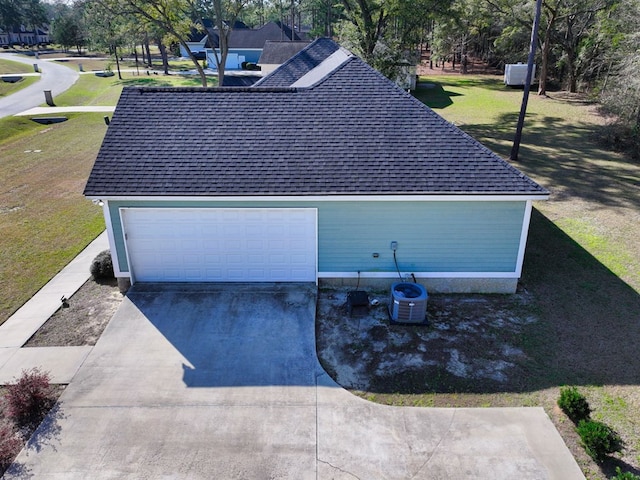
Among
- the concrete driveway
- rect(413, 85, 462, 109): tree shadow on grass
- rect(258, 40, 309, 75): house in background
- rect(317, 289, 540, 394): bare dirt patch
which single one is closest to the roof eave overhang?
rect(317, 289, 540, 394): bare dirt patch

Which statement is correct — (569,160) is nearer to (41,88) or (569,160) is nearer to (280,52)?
(280,52)

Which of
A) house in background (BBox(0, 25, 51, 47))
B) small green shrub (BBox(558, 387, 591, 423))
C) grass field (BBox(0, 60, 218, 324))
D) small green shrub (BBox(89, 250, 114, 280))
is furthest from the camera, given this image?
house in background (BBox(0, 25, 51, 47))

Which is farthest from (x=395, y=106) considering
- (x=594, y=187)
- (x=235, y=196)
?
(x=594, y=187)

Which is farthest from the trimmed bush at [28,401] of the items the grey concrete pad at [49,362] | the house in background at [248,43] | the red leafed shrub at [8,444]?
the house in background at [248,43]

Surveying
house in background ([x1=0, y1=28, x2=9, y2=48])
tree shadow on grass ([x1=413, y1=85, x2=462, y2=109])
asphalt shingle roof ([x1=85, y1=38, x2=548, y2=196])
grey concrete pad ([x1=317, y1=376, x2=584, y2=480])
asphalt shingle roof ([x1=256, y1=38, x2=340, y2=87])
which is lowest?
grey concrete pad ([x1=317, y1=376, x2=584, y2=480])

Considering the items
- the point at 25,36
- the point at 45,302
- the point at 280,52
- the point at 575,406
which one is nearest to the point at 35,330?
the point at 45,302

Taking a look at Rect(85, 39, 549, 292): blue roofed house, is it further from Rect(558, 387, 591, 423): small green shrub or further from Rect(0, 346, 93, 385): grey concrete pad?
Rect(558, 387, 591, 423): small green shrub

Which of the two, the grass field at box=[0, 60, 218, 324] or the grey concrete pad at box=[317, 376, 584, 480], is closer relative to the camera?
the grey concrete pad at box=[317, 376, 584, 480]
